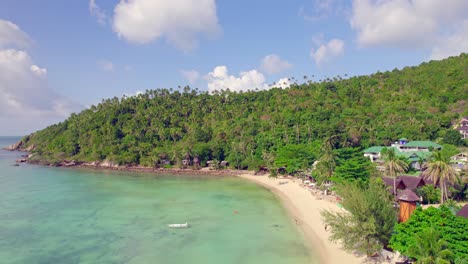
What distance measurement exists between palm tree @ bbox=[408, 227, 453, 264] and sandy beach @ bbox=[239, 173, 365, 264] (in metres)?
5.92

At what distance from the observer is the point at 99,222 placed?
34.5 metres

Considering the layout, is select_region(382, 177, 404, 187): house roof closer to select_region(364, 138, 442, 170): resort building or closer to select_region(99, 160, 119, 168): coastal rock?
select_region(364, 138, 442, 170): resort building

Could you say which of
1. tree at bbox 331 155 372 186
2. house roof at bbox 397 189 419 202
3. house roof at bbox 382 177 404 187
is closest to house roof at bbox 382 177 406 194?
house roof at bbox 382 177 404 187

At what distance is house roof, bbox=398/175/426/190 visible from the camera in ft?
115

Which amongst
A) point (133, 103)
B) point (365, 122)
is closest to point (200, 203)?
point (365, 122)

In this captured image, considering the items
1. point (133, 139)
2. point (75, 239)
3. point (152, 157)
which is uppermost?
point (133, 139)

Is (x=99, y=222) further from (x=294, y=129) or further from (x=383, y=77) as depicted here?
(x=383, y=77)

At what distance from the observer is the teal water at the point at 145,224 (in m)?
25.1

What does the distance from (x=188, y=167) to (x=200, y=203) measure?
119ft

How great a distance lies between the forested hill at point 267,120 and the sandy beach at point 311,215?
29.7 ft

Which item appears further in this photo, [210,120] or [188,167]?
[210,120]

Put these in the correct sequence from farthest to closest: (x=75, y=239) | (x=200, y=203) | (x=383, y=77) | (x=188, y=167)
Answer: (x=383, y=77)
(x=188, y=167)
(x=200, y=203)
(x=75, y=239)

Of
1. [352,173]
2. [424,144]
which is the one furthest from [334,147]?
[352,173]

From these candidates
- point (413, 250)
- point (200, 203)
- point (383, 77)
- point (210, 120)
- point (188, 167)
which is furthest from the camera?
point (383, 77)
